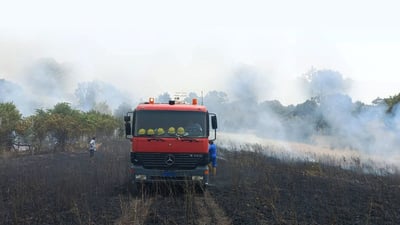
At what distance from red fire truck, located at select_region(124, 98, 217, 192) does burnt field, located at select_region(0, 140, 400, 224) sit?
22.9 inches

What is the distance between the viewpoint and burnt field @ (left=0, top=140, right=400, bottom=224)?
34.6ft

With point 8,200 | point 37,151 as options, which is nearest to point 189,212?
point 8,200

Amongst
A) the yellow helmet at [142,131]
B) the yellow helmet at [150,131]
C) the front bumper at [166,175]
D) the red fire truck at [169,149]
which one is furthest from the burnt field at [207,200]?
the yellow helmet at [142,131]

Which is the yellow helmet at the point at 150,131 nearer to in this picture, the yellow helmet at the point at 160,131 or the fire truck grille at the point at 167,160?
the yellow helmet at the point at 160,131

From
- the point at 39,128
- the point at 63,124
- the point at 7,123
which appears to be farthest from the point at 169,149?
the point at 63,124

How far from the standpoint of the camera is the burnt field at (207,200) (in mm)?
10539

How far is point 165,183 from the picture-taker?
13508 mm

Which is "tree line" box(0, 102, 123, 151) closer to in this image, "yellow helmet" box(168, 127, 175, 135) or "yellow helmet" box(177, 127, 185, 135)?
"yellow helmet" box(168, 127, 175, 135)

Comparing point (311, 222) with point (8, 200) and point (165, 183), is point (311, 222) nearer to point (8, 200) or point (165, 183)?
point (165, 183)

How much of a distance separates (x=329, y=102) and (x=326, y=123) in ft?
5.52

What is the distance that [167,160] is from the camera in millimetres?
13539

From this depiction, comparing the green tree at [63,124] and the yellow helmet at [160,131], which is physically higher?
the green tree at [63,124]

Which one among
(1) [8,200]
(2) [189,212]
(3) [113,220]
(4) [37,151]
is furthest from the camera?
(4) [37,151]

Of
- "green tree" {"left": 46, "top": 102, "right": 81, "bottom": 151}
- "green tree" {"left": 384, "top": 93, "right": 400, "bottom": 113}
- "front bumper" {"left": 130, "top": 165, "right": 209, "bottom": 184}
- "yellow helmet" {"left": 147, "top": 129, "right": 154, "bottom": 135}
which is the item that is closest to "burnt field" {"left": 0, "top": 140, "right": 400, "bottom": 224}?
"front bumper" {"left": 130, "top": 165, "right": 209, "bottom": 184}
